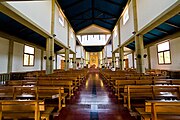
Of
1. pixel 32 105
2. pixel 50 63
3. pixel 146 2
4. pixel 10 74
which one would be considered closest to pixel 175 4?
pixel 146 2

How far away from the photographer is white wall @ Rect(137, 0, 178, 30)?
4262mm

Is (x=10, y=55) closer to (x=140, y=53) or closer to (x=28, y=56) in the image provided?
(x=28, y=56)

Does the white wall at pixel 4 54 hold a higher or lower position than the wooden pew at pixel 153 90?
higher

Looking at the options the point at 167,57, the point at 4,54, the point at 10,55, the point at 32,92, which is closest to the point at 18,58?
the point at 10,55

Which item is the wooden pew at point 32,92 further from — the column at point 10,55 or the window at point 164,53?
the window at point 164,53

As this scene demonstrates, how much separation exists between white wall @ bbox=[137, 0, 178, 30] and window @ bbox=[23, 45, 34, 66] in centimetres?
740

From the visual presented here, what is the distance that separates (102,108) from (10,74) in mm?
5812

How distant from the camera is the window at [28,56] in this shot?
330 inches

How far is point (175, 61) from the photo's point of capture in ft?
22.7

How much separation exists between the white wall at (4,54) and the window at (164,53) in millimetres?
9229

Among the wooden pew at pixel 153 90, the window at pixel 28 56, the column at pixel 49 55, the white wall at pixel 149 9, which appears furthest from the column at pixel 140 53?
the window at pixel 28 56

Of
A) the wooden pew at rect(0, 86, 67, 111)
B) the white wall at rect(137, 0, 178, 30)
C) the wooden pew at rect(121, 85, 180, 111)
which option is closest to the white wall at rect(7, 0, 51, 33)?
the wooden pew at rect(0, 86, 67, 111)

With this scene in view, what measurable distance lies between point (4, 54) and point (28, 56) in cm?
255

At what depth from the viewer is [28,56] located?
8.83 meters
